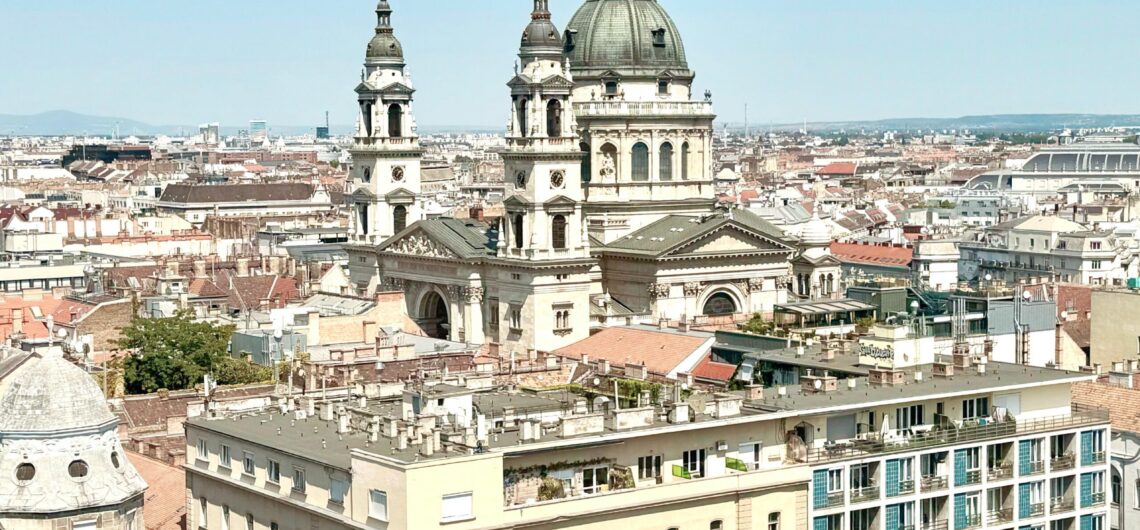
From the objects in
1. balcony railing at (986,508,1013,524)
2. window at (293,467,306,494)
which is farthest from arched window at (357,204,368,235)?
window at (293,467,306,494)

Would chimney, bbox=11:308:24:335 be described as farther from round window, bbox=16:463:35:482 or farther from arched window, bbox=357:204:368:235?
round window, bbox=16:463:35:482

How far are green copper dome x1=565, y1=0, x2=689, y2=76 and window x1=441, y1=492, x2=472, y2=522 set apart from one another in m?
61.4

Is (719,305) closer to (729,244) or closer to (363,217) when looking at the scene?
(729,244)

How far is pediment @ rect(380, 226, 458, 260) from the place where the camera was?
97.1m

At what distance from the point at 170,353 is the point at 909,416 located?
31.4 meters

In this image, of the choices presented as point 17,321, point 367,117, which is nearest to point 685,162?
point 367,117

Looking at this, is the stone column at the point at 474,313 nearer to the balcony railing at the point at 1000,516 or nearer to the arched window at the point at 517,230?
the arched window at the point at 517,230

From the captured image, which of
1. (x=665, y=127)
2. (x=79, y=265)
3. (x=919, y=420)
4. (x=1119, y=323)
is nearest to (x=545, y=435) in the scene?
(x=919, y=420)

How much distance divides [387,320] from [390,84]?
14.2 meters

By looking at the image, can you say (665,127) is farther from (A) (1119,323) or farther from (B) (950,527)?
(B) (950,527)

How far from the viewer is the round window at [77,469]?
1404 inches

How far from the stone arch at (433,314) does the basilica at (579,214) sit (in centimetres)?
8

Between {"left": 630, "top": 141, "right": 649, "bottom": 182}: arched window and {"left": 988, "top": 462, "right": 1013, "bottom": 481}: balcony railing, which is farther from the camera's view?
{"left": 630, "top": 141, "right": 649, "bottom": 182}: arched window

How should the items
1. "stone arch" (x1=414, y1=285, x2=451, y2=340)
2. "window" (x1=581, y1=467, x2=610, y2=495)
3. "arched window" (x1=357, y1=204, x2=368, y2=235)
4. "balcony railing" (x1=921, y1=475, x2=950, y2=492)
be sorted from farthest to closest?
1. "arched window" (x1=357, y1=204, x2=368, y2=235)
2. "stone arch" (x1=414, y1=285, x2=451, y2=340)
3. "balcony railing" (x1=921, y1=475, x2=950, y2=492)
4. "window" (x1=581, y1=467, x2=610, y2=495)
